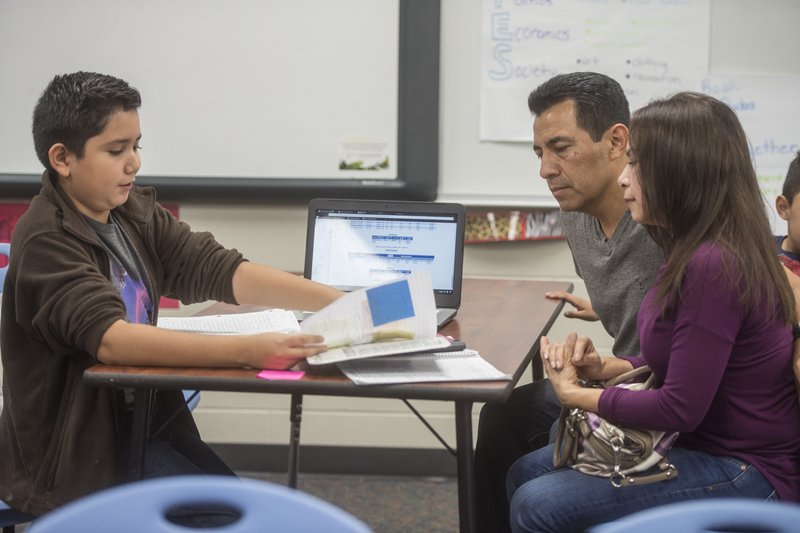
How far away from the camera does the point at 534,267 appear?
3.07 m

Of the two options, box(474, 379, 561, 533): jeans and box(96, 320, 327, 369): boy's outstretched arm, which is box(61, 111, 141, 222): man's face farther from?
box(474, 379, 561, 533): jeans

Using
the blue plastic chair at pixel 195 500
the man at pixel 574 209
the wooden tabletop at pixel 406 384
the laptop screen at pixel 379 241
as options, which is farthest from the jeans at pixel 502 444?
the blue plastic chair at pixel 195 500

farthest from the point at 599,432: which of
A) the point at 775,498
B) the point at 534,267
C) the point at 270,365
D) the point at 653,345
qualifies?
the point at 534,267

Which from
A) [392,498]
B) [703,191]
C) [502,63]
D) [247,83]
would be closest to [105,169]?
[703,191]

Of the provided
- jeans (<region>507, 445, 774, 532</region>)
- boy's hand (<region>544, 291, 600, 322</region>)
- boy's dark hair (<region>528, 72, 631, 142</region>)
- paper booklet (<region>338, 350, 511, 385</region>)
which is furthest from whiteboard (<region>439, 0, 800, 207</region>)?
jeans (<region>507, 445, 774, 532</region>)

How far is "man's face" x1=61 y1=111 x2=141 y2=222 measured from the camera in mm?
1685

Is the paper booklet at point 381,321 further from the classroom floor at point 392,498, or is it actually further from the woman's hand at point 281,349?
the classroom floor at point 392,498

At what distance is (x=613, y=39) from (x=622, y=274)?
1131 mm

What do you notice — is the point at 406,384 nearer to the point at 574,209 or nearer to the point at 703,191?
the point at 703,191

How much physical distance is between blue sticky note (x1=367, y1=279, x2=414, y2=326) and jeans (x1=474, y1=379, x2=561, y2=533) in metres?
0.73

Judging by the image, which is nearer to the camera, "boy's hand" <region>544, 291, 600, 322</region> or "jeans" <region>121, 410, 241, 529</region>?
"jeans" <region>121, 410, 241, 529</region>

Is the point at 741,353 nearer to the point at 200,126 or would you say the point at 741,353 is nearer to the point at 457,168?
the point at 457,168

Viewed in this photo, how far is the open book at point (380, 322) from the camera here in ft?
4.87

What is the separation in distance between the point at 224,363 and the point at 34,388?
0.35 metres
